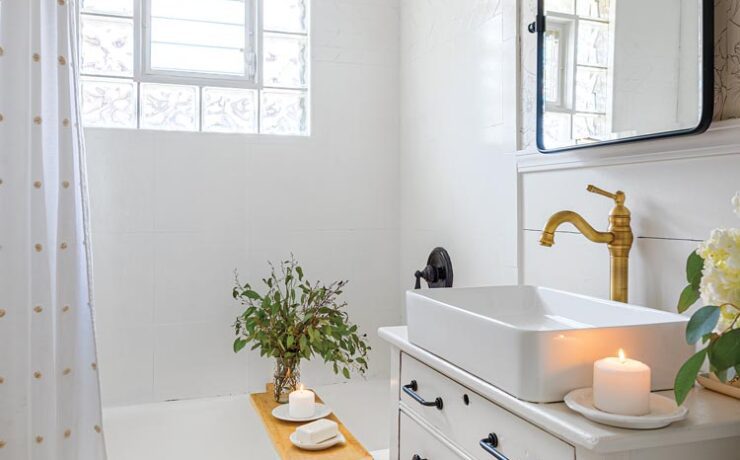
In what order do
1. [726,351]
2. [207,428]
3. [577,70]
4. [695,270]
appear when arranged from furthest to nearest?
[207,428] < [577,70] < [695,270] < [726,351]

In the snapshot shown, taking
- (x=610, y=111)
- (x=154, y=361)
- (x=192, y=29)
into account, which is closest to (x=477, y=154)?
(x=610, y=111)

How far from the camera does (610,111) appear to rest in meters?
1.40

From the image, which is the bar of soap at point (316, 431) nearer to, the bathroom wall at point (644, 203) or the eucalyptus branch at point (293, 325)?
the eucalyptus branch at point (293, 325)

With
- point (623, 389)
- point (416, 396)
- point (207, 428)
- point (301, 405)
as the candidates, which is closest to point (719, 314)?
point (623, 389)

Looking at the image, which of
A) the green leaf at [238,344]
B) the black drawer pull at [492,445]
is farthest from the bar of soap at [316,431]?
the black drawer pull at [492,445]

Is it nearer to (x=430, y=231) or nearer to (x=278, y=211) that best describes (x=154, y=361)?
(x=278, y=211)

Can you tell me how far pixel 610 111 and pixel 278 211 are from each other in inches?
58.1

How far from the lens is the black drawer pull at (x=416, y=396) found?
4.10 ft

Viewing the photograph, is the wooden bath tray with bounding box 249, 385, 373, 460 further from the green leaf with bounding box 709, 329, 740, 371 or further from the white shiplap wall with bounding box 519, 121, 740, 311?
the green leaf with bounding box 709, 329, 740, 371

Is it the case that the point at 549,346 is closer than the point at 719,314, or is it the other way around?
the point at 719,314

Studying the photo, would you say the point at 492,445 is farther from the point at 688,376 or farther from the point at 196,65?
the point at 196,65

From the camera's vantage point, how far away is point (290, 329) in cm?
228

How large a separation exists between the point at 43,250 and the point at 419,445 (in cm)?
130

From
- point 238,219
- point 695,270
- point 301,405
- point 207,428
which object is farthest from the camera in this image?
point 238,219
